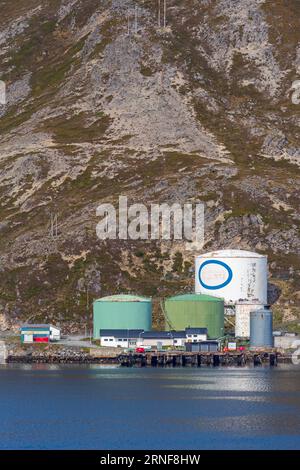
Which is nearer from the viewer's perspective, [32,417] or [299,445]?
[299,445]

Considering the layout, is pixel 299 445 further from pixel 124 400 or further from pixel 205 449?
pixel 124 400

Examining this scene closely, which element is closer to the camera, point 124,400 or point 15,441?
point 15,441

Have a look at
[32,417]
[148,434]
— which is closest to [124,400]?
[32,417]
